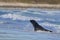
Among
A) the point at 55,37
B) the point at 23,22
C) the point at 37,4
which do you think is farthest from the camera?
the point at 37,4

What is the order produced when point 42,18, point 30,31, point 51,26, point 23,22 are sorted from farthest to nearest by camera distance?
point 42,18
point 23,22
point 51,26
point 30,31

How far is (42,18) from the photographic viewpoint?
359 inches

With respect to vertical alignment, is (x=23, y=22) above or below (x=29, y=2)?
below

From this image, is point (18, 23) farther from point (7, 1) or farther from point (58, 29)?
point (7, 1)

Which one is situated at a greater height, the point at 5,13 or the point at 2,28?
the point at 5,13

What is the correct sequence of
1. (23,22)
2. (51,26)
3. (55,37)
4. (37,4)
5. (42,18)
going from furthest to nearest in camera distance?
(37,4) → (42,18) → (23,22) → (51,26) → (55,37)

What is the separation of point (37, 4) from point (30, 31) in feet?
20.8

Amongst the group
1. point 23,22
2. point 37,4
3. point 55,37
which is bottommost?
point 55,37

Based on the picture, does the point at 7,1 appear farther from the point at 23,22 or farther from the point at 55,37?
the point at 55,37

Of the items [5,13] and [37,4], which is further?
[37,4]

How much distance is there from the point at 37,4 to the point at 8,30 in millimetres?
6307

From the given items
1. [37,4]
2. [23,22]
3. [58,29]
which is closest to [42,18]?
[23,22]

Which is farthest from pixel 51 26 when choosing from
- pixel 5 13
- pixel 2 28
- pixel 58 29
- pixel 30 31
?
pixel 5 13

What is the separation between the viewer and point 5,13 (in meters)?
9.63
